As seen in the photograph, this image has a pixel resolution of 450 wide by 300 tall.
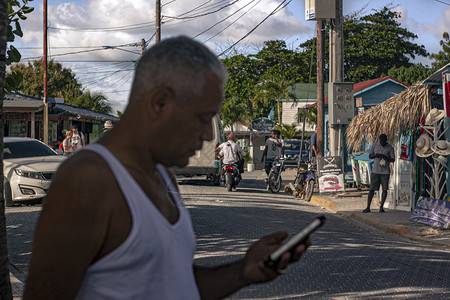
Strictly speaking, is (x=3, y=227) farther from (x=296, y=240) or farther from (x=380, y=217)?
(x=380, y=217)

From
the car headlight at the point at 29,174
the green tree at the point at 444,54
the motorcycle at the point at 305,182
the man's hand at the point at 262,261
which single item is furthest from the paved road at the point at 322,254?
the green tree at the point at 444,54

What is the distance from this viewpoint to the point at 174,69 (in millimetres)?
1565

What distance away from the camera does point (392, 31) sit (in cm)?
6625

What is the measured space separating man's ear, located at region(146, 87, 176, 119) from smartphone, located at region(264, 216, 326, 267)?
0.49 metres

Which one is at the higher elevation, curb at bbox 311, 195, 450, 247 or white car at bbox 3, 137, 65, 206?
white car at bbox 3, 137, 65, 206

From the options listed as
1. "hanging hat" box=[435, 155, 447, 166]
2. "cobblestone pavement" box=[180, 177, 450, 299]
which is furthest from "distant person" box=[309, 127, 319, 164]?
"hanging hat" box=[435, 155, 447, 166]

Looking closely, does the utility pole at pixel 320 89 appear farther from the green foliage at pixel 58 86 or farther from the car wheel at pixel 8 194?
the green foliage at pixel 58 86

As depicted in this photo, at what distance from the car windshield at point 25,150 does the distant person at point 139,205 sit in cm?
1438

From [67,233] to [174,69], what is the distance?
50 centimetres

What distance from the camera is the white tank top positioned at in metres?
1.46

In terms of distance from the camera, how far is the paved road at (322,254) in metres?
6.61

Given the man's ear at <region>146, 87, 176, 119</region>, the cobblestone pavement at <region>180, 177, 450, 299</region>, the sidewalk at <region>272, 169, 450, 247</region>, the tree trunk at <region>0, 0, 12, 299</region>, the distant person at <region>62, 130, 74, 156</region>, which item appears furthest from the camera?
the distant person at <region>62, 130, 74, 156</region>

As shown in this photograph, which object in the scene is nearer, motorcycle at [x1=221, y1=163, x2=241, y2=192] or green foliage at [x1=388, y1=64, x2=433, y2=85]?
motorcycle at [x1=221, y1=163, x2=241, y2=192]

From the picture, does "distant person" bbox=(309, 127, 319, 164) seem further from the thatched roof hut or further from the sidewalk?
the thatched roof hut
